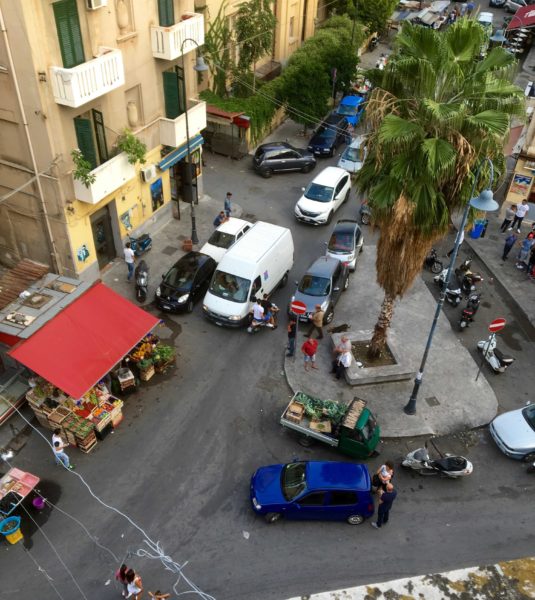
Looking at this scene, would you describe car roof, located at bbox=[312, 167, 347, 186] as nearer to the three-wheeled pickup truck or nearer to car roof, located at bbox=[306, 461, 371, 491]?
the three-wheeled pickup truck

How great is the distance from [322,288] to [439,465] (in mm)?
7851

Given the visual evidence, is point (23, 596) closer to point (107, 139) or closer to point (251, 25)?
point (107, 139)

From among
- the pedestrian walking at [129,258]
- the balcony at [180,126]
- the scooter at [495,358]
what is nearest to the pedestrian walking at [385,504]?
the scooter at [495,358]

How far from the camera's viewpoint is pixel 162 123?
22.8 meters

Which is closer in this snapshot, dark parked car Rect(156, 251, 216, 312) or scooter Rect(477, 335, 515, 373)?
scooter Rect(477, 335, 515, 373)

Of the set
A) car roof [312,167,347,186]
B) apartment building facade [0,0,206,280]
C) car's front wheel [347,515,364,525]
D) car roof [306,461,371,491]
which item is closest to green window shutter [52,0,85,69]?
apartment building facade [0,0,206,280]

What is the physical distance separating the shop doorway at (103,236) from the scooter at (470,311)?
46.9ft

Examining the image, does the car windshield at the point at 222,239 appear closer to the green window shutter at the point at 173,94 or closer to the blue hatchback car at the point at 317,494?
the green window shutter at the point at 173,94

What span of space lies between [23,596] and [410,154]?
1398cm

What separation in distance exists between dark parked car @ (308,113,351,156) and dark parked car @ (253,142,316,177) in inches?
64.4

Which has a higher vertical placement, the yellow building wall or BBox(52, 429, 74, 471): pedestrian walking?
the yellow building wall

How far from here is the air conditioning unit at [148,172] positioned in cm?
2278

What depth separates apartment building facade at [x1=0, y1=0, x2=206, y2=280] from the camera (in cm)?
1639

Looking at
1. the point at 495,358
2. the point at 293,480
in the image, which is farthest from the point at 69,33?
the point at 495,358
